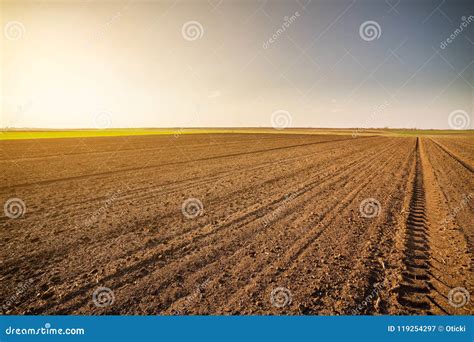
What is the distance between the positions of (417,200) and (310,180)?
12.2 feet

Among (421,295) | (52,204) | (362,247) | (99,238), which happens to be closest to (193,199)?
(99,238)

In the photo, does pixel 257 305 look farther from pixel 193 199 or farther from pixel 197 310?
pixel 193 199

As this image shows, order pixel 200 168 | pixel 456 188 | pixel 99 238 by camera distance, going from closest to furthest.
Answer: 1. pixel 99 238
2. pixel 456 188
3. pixel 200 168

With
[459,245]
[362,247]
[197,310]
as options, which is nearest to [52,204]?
[197,310]

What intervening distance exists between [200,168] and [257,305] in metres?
11.2

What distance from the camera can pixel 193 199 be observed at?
27.2 feet

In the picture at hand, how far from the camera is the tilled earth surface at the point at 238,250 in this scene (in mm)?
3432

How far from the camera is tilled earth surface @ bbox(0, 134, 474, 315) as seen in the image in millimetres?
3432

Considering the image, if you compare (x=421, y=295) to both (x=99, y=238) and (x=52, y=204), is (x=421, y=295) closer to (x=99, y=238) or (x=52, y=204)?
(x=99, y=238)

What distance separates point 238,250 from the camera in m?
4.81

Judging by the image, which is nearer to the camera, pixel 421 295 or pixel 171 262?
pixel 421 295

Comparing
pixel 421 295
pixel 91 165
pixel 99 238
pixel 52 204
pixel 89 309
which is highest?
pixel 91 165

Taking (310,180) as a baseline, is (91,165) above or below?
above

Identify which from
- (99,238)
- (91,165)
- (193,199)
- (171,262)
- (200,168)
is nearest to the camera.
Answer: (171,262)
